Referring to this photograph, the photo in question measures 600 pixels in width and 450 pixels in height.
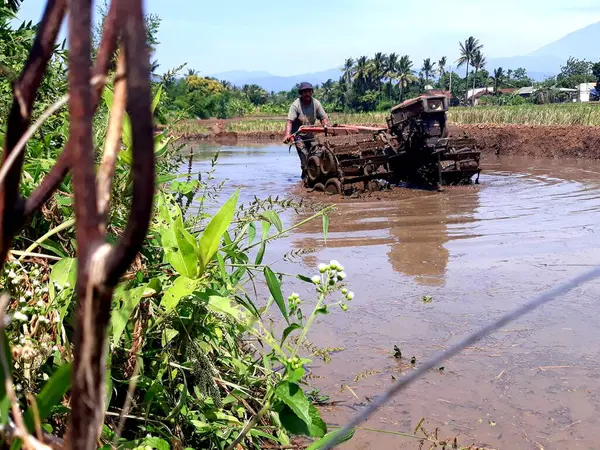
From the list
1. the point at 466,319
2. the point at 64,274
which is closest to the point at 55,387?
the point at 64,274

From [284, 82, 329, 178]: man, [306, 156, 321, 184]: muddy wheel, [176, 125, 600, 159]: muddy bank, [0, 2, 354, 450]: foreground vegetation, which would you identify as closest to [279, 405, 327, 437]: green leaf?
[0, 2, 354, 450]: foreground vegetation

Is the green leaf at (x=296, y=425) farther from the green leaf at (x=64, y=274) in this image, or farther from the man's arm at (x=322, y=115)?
the man's arm at (x=322, y=115)

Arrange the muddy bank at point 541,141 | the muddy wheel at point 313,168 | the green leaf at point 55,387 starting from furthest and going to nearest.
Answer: the muddy bank at point 541,141
the muddy wheel at point 313,168
the green leaf at point 55,387

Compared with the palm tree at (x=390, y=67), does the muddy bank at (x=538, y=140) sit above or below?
below

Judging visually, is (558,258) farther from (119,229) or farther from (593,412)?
(119,229)

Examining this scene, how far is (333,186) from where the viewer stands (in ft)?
40.0

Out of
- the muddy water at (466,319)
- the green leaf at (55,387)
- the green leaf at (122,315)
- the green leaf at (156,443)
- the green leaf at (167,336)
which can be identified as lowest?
the muddy water at (466,319)

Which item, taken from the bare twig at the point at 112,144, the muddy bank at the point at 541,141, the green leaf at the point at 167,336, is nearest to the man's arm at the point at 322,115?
the muddy bank at the point at 541,141

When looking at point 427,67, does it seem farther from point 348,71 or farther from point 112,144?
point 112,144

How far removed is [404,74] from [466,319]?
8689 centimetres

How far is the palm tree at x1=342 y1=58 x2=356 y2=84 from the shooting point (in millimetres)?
88506

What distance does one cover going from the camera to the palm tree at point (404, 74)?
88.1 meters

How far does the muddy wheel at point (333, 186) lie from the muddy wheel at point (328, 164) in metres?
0.13

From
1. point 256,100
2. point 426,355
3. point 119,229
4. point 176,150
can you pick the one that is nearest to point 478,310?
point 426,355
